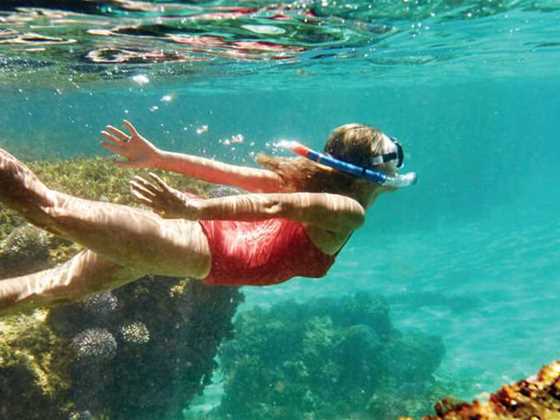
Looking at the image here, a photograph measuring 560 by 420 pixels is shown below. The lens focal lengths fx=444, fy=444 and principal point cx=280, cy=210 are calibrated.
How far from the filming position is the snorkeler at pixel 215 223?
10.3ft

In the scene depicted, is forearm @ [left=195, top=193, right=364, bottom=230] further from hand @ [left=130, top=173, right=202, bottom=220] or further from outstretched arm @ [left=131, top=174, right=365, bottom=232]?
hand @ [left=130, top=173, right=202, bottom=220]

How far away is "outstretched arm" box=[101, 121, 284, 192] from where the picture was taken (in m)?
4.97

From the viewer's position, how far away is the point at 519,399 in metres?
1.87

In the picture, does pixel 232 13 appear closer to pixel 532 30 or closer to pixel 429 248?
pixel 532 30

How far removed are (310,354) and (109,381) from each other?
882cm

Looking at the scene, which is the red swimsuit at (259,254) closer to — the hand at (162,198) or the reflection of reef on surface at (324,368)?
the hand at (162,198)

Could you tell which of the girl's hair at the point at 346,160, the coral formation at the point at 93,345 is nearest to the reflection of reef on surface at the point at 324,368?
the coral formation at the point at 93,345

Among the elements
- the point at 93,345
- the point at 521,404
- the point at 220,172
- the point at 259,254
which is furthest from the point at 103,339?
the point at 521,404

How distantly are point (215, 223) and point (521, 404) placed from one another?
2782 mm

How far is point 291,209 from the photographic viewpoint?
3.39 metres

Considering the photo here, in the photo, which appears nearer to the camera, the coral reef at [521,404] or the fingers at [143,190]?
the coral reef at [521,404]

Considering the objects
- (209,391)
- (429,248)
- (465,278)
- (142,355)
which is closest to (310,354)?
(209,391)

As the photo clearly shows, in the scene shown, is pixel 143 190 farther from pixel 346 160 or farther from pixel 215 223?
pixel 346 160

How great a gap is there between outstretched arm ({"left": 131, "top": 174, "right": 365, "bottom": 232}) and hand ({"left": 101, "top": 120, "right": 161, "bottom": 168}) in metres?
1.81
